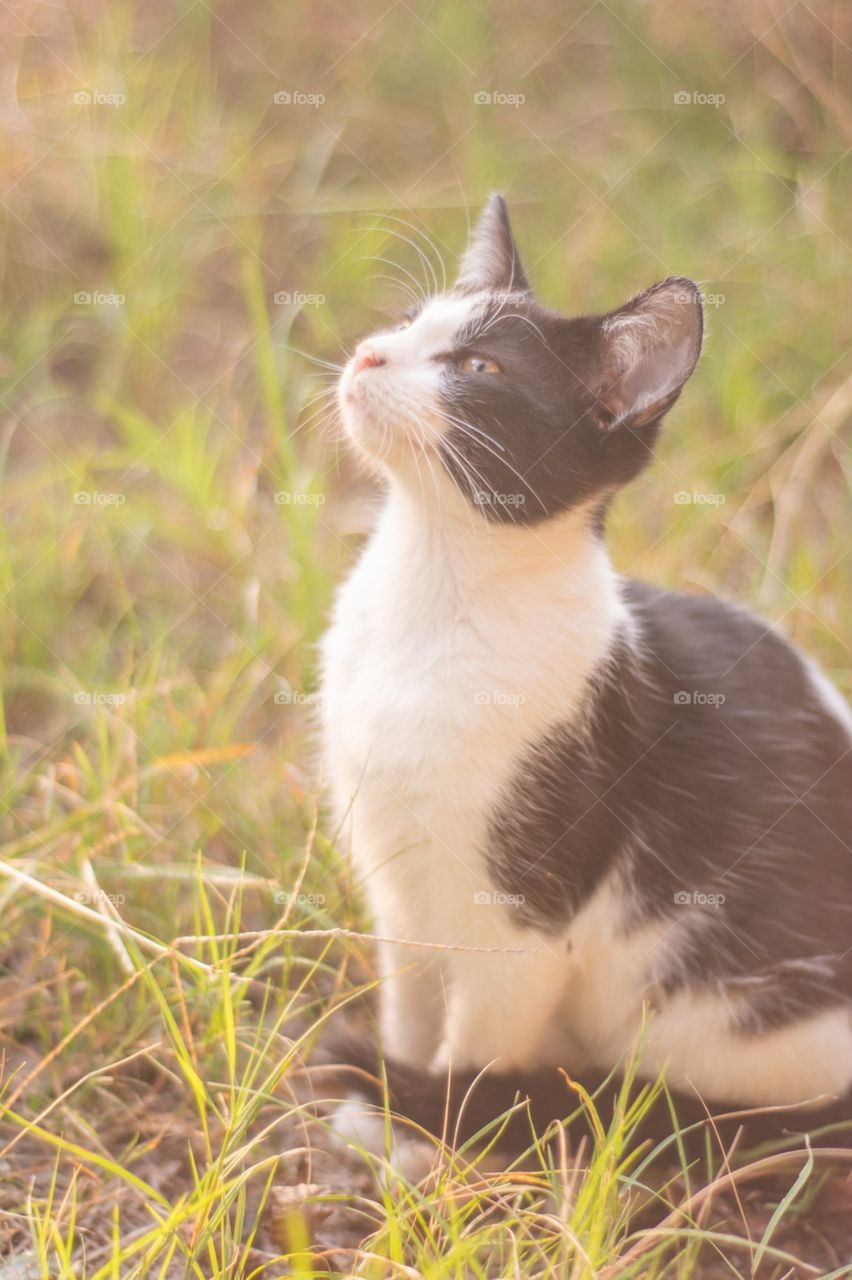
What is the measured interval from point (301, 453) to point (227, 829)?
1.39 m

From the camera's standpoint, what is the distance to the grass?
1863 mm

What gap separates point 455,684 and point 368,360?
52cm

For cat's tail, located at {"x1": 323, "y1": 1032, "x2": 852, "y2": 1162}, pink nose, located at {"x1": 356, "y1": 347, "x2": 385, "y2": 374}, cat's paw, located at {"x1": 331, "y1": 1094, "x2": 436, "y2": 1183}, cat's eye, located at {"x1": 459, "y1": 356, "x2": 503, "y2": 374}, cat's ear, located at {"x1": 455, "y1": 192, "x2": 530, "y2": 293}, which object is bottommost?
cat's paw, located at {"x1": 331, "y1": 1094, "x2": 436, "y2": 1183}

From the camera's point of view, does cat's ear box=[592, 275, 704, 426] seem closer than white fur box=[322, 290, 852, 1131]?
Yes

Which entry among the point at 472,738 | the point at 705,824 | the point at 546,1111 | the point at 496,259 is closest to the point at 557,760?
the point at 472,738

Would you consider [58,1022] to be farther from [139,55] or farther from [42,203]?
[139,55]

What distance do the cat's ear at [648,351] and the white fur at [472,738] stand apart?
0.21 m

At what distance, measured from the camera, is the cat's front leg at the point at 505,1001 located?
6.28 ft

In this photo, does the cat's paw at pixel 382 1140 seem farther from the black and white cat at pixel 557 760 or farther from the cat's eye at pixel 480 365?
the cat's eye at pixel 480 365

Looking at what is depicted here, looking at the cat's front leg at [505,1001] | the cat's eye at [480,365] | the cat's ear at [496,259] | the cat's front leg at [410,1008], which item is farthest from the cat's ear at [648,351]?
the cat's front leg at [410,1008]

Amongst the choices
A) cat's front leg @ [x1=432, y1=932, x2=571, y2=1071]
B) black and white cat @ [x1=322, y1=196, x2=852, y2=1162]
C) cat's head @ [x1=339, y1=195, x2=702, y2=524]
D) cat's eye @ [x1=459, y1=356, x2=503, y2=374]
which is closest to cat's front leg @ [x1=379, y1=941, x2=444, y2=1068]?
black and white cat @ [x1=322, y1=196, x2=852, y2=1162]

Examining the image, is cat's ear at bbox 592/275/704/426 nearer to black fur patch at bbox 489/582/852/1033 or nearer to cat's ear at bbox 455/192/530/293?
cat's ear at bbox 455/192/530/293

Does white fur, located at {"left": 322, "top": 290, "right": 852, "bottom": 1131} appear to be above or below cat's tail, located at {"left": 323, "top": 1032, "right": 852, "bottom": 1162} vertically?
above

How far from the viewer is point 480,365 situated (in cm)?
189
